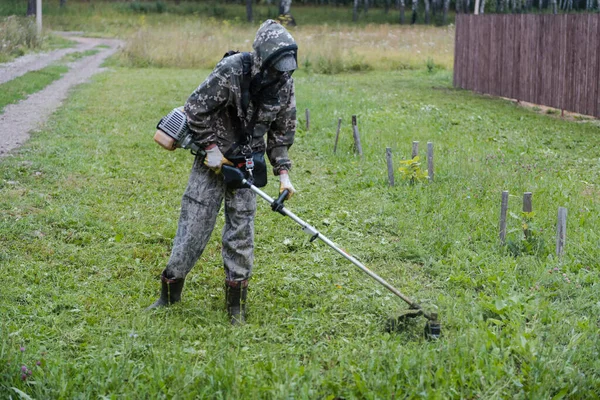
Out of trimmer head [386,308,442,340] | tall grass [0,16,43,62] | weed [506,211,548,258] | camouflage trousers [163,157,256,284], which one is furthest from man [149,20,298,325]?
tall grass [0,16,43,62]

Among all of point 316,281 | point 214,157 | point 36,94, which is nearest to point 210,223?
point 214,157

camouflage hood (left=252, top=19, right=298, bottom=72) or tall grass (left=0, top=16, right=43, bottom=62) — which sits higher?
tall grass (left=0, top=16, right=43, bottom=62)

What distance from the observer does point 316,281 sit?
5316mm

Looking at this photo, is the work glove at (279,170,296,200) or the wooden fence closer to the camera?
the work glove at (279,170,296,200)

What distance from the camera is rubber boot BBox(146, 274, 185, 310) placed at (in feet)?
15.2

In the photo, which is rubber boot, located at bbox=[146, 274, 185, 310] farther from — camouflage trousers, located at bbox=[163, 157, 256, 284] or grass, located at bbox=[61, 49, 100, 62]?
grass, located at bbox=[61, 49, 100, 62]

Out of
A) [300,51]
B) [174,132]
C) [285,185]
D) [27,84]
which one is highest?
[300,51]

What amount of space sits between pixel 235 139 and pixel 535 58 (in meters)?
12.3

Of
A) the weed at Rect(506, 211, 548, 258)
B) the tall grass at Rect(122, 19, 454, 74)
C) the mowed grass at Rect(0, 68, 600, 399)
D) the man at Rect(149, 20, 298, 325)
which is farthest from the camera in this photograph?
the tall grass at Rect(122, 19, 454, 74)

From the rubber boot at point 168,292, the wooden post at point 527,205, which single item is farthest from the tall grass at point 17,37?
the wooden post at point 527,205

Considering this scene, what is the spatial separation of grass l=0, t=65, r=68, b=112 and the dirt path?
0.17 m

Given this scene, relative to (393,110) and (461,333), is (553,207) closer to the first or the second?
(461,333)

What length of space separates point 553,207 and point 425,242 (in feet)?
4.98

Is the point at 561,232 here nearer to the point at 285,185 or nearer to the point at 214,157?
the point at 285,185
